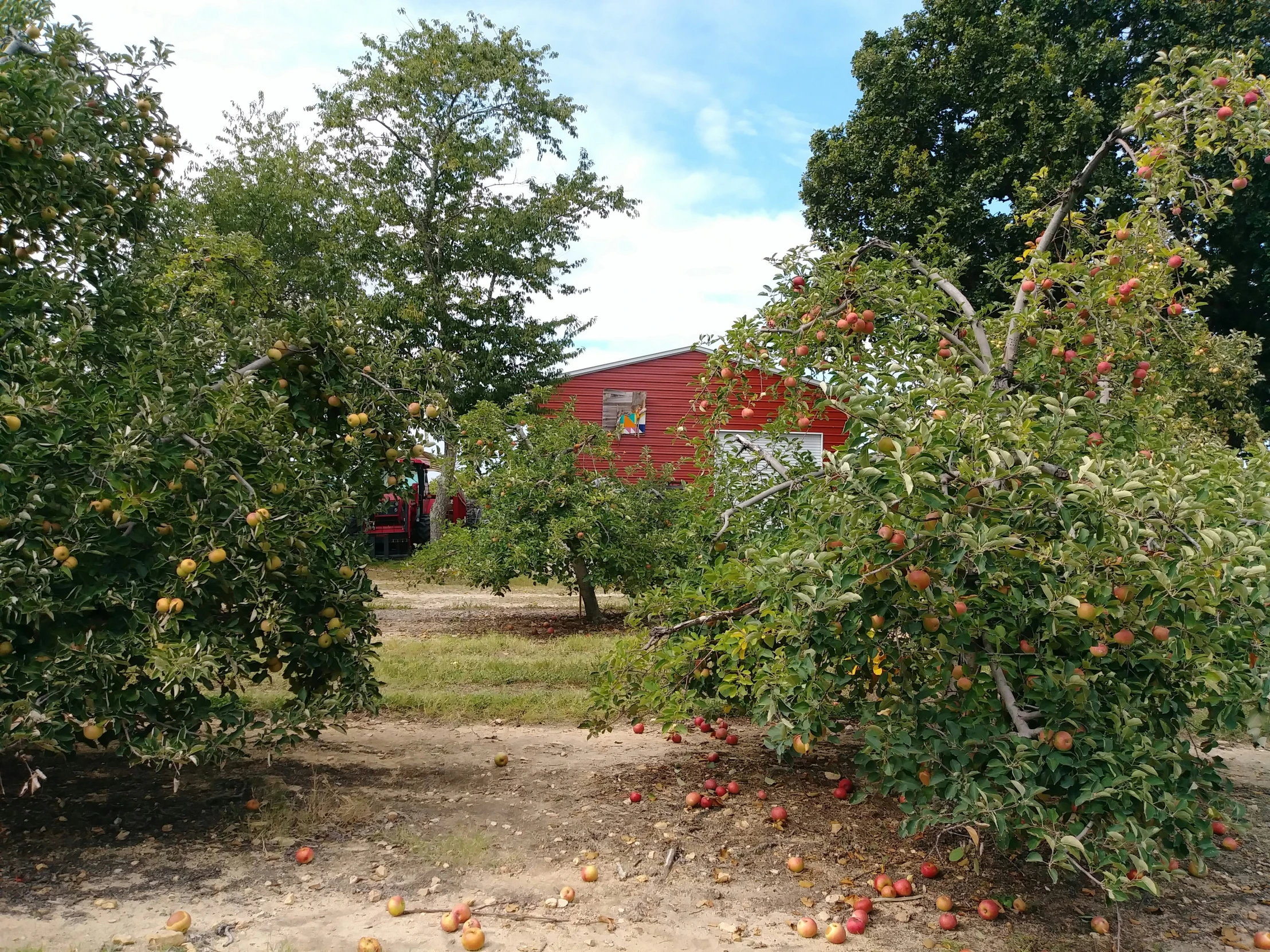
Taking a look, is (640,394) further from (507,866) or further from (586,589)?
(507,866)

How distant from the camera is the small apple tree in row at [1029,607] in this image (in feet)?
9.18

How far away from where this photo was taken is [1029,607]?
9.68 feet

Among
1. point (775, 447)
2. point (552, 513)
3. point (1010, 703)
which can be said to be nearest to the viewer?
point (1010, 703)

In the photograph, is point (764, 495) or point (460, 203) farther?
point (460, 203)

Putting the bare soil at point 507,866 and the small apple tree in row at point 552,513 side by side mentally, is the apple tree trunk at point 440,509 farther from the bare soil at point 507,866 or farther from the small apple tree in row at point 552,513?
the bare soil at point 507,866

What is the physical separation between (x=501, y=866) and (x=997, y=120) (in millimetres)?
17182

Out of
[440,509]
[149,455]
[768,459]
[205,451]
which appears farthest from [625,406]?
[149,455]

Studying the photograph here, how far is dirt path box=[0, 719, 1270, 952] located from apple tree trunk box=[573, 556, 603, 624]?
17.6 feet

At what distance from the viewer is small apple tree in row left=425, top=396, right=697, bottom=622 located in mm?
9844

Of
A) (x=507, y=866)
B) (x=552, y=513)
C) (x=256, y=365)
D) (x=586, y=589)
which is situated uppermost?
(x=256, y=365)

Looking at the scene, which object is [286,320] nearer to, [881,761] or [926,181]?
[881,761]

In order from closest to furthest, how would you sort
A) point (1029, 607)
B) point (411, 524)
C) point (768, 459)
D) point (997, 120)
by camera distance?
1. point (1029, 607)
2. point (768, 459)
3. point (997, 120)
4. point (411, 524)

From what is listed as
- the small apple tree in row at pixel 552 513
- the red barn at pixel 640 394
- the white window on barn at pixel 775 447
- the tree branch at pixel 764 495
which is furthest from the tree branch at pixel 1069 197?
the red barn at pixel 640 394

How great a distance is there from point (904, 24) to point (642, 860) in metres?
19.1
